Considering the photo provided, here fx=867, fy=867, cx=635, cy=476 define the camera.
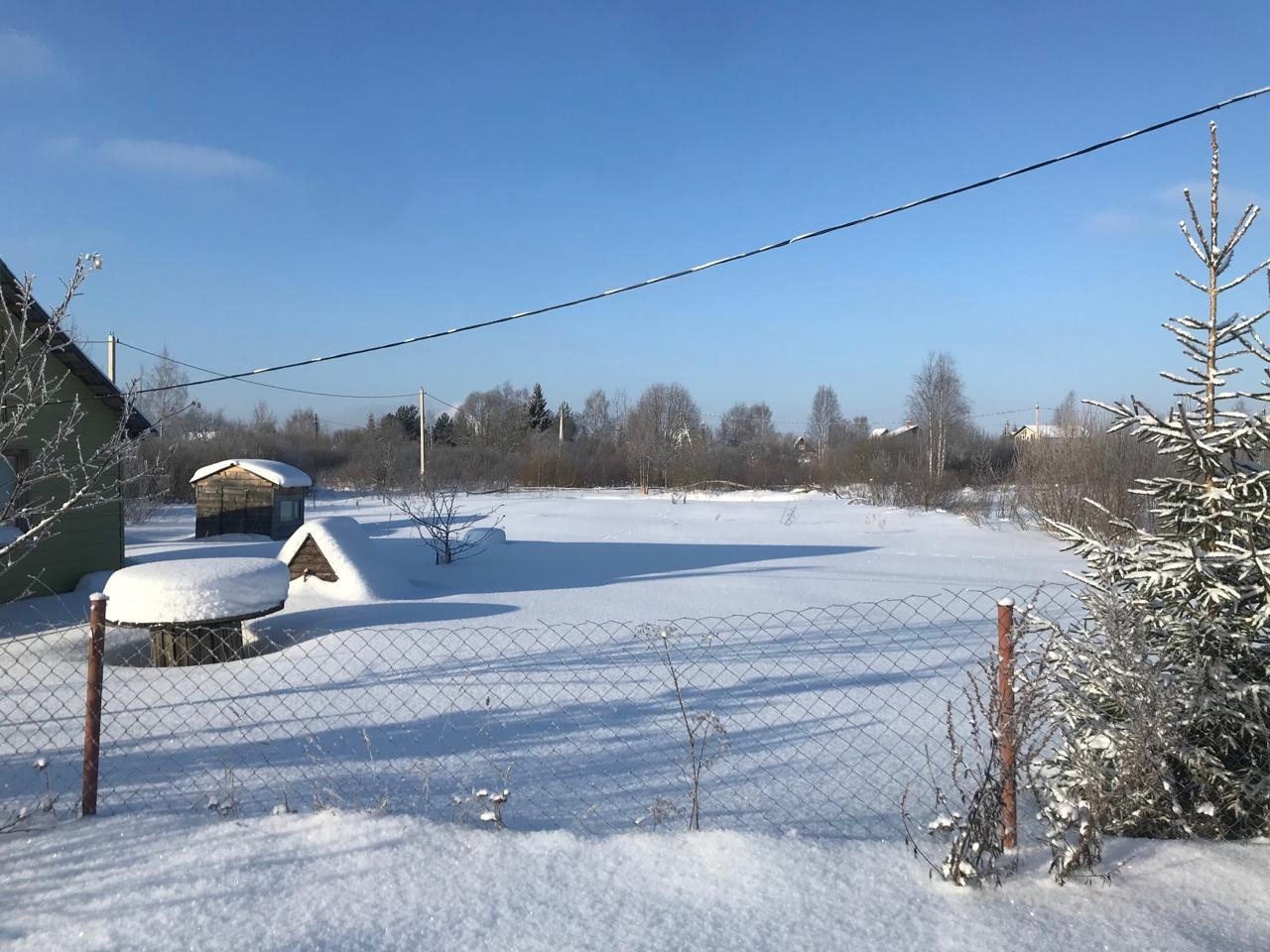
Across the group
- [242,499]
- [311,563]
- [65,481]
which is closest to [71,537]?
[65,481]

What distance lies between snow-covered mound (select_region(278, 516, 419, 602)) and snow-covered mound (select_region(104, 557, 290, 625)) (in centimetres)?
225

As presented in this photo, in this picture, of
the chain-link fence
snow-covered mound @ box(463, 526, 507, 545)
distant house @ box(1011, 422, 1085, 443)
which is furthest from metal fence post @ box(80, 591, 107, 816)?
distant house @ box(1011, 422, 1085, 443)

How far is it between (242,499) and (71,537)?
301 inches

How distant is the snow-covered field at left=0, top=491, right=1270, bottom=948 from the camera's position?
276 cm

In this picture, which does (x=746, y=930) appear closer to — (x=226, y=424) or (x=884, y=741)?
(x=884, y=741)

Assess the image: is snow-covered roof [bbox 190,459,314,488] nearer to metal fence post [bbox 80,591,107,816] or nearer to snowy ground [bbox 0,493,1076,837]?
snowy ground [bbox 0,493,1076,837]

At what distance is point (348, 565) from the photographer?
415 inches

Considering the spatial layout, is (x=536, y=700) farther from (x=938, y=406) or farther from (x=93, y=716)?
(x=938, y=406)

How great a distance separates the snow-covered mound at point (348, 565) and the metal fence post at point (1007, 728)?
8325 mm

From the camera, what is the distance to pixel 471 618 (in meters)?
9.12

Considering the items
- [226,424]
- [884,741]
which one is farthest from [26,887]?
[226,424]

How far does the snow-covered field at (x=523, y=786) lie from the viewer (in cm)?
276

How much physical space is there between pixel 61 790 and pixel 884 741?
176 inches

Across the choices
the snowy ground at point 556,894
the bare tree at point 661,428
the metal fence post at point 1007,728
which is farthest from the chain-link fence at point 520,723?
the bare tree at point 661,428
